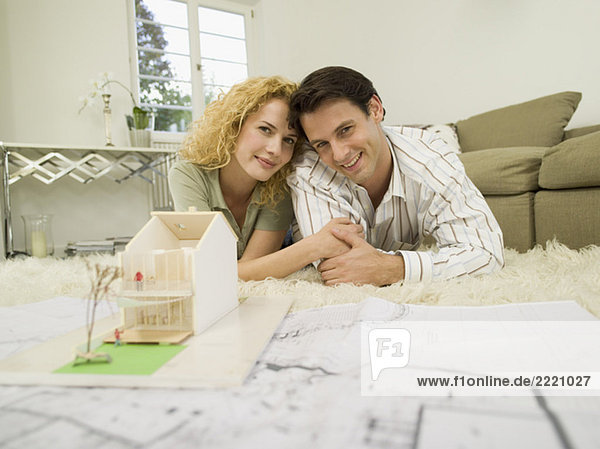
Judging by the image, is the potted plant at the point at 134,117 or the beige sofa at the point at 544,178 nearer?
the beige sofa at the point at 544,178

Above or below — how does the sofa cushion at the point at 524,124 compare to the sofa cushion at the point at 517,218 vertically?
above

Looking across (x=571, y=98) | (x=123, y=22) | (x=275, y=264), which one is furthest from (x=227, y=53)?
(x=275, y=264)

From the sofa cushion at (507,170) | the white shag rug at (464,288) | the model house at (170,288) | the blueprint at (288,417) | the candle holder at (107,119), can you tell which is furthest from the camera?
the candle holder at (107,119)

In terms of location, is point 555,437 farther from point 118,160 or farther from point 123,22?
point 123,22

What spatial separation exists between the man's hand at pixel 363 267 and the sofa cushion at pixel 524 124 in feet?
4.87

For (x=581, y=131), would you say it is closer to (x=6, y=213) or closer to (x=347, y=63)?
(x=347, y=63)

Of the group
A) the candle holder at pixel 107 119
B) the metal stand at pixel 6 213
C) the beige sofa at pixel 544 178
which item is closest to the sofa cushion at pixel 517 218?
the beige sofa at pixel 544 178

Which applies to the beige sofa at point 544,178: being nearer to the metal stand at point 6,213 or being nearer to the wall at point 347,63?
the wall at point 347,63

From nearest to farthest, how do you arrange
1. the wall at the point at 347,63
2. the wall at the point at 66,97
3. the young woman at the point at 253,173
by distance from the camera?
1. the young woman at the point at 253,173
2. the wall at the point at 347,63
3. the wall at the point at 66,97

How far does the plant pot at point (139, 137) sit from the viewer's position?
3.04 meters

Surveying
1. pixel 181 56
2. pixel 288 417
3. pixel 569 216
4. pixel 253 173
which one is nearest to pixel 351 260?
pixel 253 173

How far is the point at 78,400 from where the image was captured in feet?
1.28

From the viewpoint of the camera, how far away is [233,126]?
1209 millimetres

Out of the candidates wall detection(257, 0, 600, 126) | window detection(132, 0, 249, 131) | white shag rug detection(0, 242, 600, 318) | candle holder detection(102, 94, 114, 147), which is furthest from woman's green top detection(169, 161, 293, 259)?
window detection(132, 0, 249, 131)
